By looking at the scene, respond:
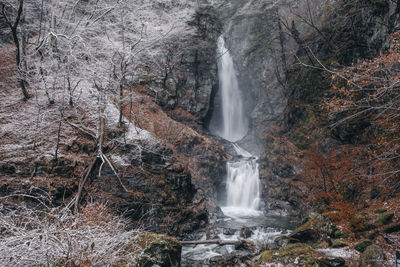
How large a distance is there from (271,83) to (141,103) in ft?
56.2

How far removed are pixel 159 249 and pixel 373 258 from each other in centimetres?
433

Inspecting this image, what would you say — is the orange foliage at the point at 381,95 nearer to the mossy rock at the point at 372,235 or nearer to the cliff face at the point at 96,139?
the mossy rock at the point at 372,235

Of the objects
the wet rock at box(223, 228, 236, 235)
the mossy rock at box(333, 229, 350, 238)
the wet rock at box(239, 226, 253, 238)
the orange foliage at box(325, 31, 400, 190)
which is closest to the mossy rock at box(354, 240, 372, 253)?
the mossy rock at box(333, 229, 350, 238)

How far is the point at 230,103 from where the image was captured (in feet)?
96.9

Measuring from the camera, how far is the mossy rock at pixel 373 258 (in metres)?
4.71

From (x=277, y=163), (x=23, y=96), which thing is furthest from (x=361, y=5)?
(x=23, y=96)

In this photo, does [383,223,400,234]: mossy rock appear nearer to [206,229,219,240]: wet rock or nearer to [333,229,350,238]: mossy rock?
[333,229,350,238]: mossy rock

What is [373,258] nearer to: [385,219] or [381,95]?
[385,219]

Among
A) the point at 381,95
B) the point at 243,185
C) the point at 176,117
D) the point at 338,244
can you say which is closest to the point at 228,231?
the point at 338,244

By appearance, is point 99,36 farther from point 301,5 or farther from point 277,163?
point 301,5

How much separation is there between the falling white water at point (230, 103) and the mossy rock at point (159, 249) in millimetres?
22847

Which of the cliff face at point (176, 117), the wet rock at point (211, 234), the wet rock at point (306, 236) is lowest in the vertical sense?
the wet rock at point (211, 234)

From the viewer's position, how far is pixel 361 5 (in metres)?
12.4

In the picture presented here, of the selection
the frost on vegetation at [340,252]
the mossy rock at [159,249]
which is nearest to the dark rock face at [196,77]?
the mossy rock at [159,249]
